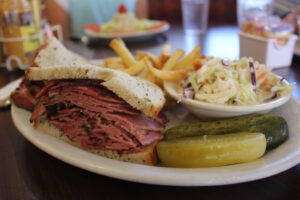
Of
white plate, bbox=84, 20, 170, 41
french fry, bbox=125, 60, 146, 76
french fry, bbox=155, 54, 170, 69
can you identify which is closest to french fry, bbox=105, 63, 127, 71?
french fry, bbox=125, 60, 146, 76

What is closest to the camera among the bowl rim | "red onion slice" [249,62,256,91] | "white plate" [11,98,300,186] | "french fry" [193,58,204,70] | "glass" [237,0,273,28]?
"white plate" [11,98,300,186]

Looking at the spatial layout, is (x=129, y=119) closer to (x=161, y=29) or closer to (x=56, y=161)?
(x=56, y=161)

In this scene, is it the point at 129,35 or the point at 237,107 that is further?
the point at 129,35

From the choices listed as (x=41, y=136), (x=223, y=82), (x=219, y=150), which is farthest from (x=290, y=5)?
(x=41, y=136)

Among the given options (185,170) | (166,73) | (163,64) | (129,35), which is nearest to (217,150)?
(185,170)

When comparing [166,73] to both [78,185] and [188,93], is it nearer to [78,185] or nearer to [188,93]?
[188,93]

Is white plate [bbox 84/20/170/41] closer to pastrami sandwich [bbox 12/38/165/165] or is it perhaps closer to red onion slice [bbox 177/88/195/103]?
red onion slice [bbox 177/88/195/103]
